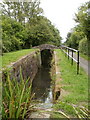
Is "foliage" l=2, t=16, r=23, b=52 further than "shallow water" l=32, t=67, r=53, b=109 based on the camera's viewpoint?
Yes

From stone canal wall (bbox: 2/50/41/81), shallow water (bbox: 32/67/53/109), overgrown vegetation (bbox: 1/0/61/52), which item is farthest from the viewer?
overgrown vegetation (bbox: 1/0/61/52)

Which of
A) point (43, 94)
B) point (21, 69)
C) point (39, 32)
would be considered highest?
point (39, 32)

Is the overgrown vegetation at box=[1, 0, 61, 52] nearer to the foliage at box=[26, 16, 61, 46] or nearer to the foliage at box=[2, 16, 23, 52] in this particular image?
the foliage at box=[26, 16, 61, 46]

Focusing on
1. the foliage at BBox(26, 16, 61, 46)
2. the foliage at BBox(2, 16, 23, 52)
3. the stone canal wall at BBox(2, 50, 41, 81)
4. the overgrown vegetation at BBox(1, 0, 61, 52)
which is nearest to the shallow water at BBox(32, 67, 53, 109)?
the stone canal wall at BBox(2, 50, 41, 81)

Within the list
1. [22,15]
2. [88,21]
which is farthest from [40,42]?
[88,21]

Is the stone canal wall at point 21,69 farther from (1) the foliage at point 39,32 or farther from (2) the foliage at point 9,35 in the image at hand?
(1) the foliage at point 39,32

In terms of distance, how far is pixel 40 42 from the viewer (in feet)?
73.8

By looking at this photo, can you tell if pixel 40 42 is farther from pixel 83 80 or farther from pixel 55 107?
pixel 55 107

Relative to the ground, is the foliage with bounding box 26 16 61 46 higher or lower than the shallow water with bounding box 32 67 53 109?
higher

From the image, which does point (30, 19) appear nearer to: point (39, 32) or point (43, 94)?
point (39, 32)

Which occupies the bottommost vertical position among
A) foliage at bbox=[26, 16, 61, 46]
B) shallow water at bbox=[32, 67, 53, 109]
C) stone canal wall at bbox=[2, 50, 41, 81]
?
shallow water at bbox=[32, 67, 53, 109]

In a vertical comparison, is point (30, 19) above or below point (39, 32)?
above

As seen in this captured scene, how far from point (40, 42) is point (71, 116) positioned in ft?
68.2

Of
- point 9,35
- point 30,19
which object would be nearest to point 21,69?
point 9,35
